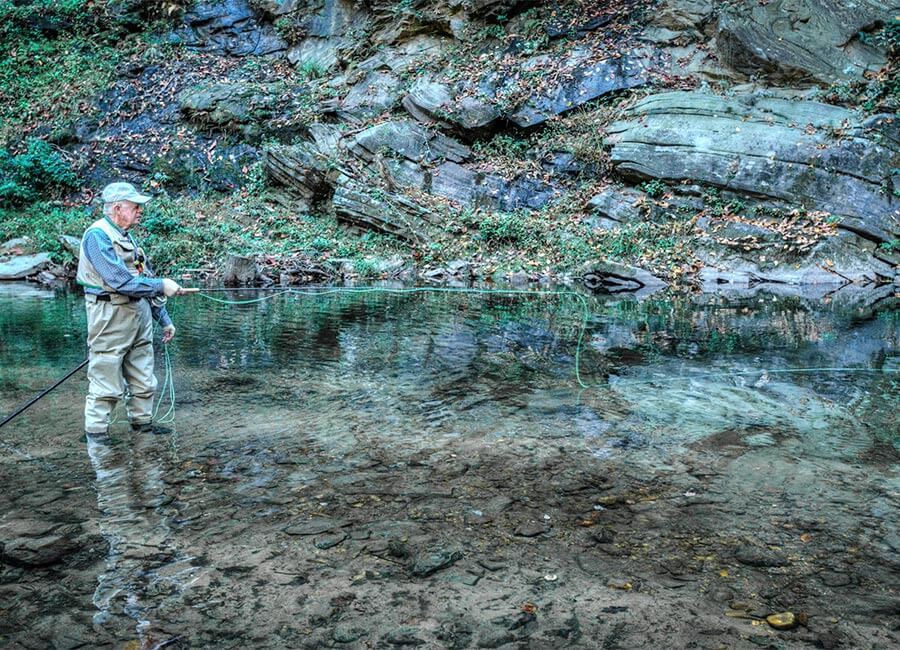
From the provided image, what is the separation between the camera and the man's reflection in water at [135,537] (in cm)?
265

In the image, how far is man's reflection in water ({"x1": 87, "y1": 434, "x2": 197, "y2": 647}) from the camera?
2650 mm

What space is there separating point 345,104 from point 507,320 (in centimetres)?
1256

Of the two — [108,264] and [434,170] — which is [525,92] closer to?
[434,170]

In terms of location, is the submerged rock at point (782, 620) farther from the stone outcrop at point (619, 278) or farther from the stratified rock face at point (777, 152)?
the stratified rock face at point (777, 152)

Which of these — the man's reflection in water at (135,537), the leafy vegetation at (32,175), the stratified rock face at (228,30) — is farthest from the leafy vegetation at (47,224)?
the man's reflection in water at (135,537)

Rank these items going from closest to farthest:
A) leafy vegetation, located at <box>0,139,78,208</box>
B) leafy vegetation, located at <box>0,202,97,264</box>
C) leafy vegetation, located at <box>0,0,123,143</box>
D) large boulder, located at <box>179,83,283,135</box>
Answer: leafy vegetation, located at <box>0,202,97,264</box>
leafy vegetation, located at <box>0,139,78,208</box>
large boulder, located at <box>179,83,283,135</box>
leafy vegetation, located at <box>0,0,123,143</box>

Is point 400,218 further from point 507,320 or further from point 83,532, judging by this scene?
point 83,532

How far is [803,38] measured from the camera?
56.7 feet

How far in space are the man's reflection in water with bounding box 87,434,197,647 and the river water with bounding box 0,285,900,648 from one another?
0.01 meters

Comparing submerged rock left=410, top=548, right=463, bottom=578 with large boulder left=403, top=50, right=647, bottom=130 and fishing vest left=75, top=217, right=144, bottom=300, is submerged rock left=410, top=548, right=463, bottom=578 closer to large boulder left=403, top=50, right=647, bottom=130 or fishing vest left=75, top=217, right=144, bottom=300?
fishing vest left=75, top=217, right=144, bottom=300

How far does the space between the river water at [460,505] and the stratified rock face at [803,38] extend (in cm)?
1276

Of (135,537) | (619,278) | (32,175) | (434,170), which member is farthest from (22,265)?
(135,537)

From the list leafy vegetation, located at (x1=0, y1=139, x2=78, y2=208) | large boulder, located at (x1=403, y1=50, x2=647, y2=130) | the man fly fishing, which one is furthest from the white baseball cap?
leafy vegetation, located at (x1=0, y1=139, x2=78, y2=208)

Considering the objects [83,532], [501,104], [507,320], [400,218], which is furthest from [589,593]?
[501,104]
